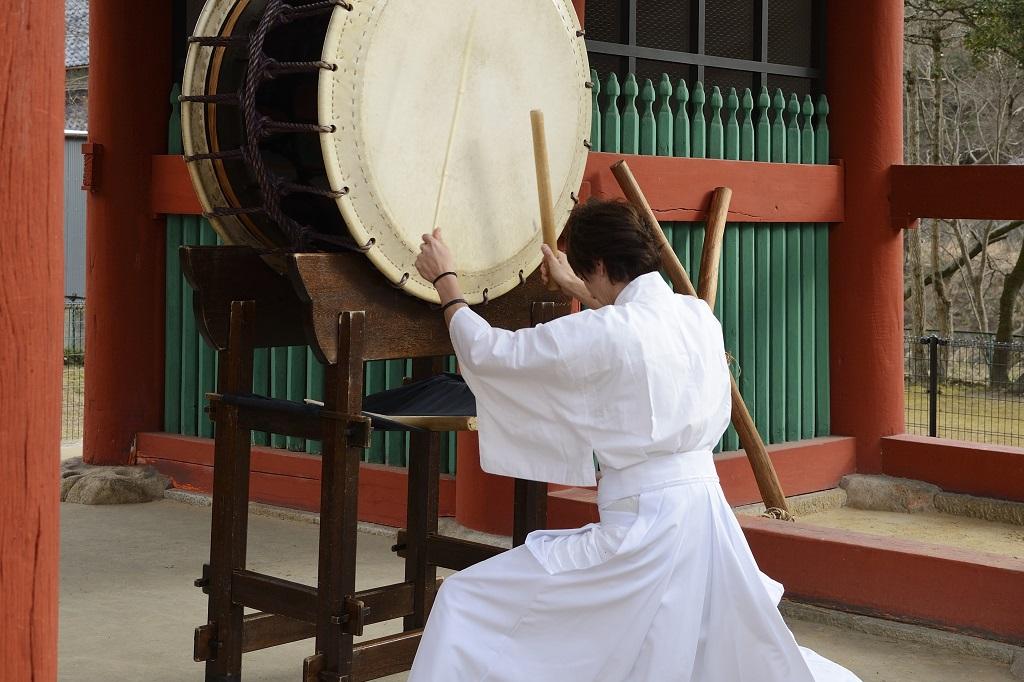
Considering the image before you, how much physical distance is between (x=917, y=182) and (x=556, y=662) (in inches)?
146

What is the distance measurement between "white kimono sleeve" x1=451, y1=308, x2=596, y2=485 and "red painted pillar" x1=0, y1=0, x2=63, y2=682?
36.4 inches

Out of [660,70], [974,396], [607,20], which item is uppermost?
[607,20]

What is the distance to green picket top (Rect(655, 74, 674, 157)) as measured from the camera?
5.19 m

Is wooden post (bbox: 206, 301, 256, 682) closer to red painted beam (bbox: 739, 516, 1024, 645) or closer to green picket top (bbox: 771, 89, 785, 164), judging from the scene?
red painted beam (bbox: 739, 516, 1024, 645)

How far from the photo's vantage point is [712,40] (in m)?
5.64

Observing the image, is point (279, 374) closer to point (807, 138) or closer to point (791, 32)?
point (807, 138)

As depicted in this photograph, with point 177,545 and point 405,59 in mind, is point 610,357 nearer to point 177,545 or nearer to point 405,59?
point 405,59

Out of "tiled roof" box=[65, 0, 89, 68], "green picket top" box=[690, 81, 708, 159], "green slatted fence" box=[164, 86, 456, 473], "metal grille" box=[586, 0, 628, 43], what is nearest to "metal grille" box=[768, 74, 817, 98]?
"green picket top" box=[690, 81, 708, 159]

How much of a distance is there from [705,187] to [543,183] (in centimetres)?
216

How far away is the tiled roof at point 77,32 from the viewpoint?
66.2 ft

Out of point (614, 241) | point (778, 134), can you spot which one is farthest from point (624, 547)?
Result: point (778, 134)

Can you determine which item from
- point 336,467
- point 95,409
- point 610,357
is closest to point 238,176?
point 336,467

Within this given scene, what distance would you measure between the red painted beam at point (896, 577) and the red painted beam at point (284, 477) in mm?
1325

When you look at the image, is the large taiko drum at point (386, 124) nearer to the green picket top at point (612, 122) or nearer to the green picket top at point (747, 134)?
the green picket top at point (612, 122)
